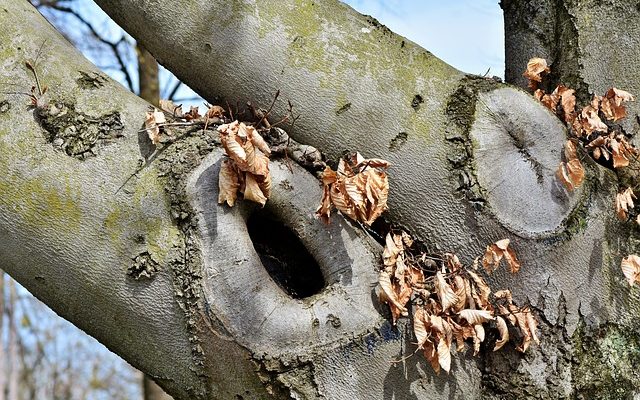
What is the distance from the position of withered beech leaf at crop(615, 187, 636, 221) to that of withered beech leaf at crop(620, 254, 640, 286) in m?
0.10

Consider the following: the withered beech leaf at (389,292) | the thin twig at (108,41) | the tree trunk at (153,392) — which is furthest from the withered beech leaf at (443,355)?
the thin twig at (108,41)

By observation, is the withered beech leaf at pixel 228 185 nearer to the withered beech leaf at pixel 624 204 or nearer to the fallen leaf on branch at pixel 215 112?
the fallen leaf on branch at pixel 215 112

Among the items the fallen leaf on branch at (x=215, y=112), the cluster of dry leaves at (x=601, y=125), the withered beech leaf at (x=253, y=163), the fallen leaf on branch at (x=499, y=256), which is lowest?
the fallen leaf on branch at (x=215, y=112)

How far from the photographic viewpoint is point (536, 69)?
1.99m

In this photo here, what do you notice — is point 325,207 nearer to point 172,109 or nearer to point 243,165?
point 243,165

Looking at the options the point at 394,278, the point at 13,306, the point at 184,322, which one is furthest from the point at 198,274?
the point at 13,306

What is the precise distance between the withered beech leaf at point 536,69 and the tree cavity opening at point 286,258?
83 centimetres

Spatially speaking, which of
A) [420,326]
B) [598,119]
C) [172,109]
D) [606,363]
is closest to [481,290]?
[420,326]

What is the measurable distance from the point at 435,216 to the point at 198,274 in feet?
1.80

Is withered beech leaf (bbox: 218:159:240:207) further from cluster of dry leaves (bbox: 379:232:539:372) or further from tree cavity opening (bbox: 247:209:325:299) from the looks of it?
cluster of dry leaves (bbox: 379:232:539:372)

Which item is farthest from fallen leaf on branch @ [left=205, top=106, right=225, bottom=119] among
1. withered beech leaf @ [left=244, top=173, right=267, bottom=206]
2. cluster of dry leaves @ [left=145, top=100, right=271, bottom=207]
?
withered beech leaf @ [left=244, top=173, right=267, bottom=206]

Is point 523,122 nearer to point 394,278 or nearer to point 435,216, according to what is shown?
point 435,216

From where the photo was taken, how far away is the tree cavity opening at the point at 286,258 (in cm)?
167

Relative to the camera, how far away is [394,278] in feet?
5.09
